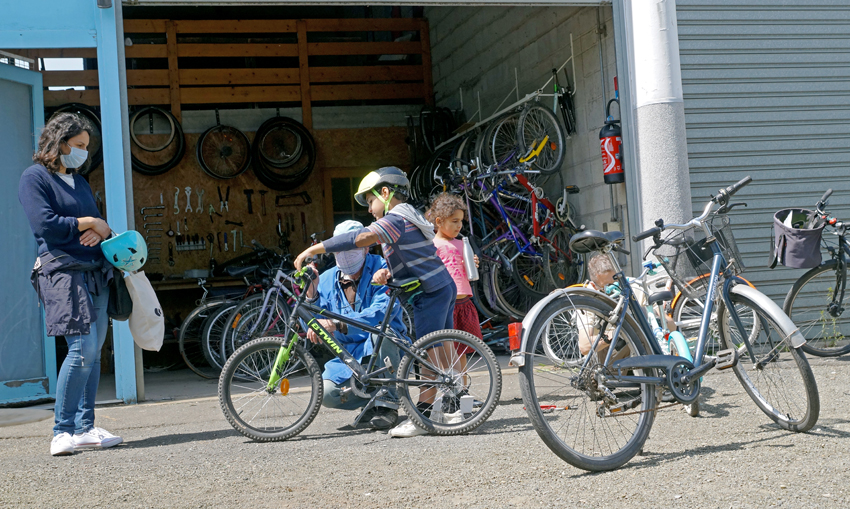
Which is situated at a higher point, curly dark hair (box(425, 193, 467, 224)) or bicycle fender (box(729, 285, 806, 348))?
curly dark hair (box(425, 193, 467, 224))

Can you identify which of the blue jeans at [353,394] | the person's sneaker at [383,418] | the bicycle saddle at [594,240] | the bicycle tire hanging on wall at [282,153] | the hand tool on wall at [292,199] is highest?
the bicycle tire hanging on wall at [282,153]

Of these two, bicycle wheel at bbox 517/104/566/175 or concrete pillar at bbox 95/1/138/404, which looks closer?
concrete pillar at bbox 95/1/138/404

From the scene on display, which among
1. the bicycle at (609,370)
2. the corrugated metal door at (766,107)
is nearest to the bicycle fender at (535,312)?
the bicycle at (609,370)

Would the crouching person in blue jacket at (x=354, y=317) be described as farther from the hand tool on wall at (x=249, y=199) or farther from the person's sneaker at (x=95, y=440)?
the hand tool on wall at (x=249, y=199)

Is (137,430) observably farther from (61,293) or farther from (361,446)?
(361,446)

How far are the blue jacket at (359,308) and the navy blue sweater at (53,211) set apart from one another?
4.43ft

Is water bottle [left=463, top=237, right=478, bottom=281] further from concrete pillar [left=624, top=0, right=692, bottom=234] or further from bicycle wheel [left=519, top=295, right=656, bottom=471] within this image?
bicycle wheel [left=519, top=295, right=656, bottom=471]

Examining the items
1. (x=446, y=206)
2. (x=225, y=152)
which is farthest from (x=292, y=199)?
(x=446, y=206)

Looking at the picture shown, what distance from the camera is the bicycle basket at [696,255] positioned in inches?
167

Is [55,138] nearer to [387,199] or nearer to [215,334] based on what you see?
[387,199]

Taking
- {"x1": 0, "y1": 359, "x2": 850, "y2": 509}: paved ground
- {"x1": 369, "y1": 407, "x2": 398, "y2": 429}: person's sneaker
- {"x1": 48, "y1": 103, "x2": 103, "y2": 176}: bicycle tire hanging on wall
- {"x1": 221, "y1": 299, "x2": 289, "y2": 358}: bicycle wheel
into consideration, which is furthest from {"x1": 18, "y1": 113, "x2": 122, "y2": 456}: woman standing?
{"x1": 48, "y1": 103, "x2": 103, "y2": 176}: bicycle tire hanging on wall

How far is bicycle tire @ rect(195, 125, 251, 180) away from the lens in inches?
438

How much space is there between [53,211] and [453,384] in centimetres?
242

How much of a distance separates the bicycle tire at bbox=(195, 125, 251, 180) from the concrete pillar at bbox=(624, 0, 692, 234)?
6098mm
